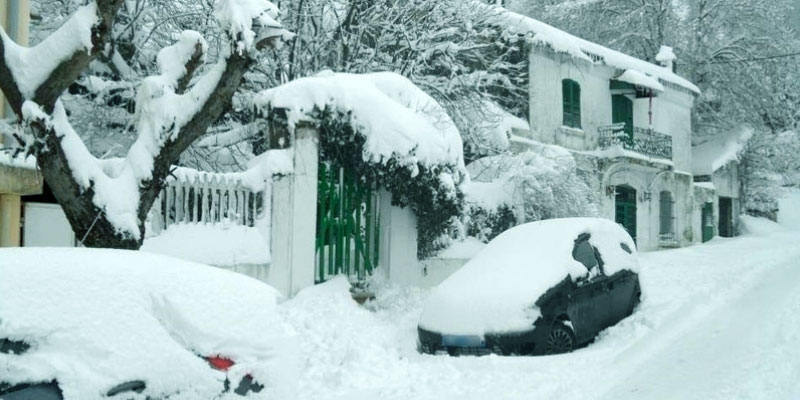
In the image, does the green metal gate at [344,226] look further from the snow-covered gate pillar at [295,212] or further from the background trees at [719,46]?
the background trees at [719,46]

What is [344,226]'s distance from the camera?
10.7m

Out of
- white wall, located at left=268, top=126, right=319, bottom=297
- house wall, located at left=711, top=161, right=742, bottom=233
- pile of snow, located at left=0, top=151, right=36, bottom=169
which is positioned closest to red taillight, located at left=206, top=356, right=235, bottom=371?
white wall, located at left=268, top=126, right=319, bottom=297

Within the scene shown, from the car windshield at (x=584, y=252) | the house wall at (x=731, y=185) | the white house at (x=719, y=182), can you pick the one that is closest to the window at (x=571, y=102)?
the white house at (x=719, y=182)

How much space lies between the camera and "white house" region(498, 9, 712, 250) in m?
20.1

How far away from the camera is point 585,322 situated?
8.20 m

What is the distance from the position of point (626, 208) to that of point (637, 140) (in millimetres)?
2509

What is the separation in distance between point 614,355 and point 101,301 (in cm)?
570

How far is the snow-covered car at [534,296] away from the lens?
746 centimetres

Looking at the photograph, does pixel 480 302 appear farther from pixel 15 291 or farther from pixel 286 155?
pixel 15 291

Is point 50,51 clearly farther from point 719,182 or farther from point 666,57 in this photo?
point 719,182

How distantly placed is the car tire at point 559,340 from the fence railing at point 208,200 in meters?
4.47

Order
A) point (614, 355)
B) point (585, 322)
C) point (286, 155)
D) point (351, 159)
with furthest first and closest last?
point (351, 159)
point (286, 155)
point (585, 322)
point (614, 355)

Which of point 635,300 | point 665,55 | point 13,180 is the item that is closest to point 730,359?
point 635,300

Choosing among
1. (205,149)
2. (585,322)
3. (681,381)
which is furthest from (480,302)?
(205,149)
